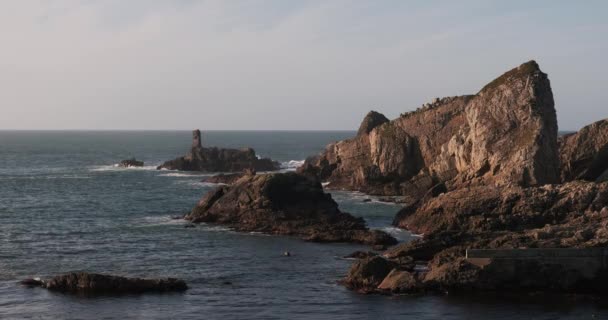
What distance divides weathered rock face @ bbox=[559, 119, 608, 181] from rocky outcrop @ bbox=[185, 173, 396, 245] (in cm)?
2833

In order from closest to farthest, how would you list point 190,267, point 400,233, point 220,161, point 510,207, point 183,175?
point 190,267, point 510,207, point 400,233, point 183,175, point 220,161

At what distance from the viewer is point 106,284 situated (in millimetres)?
59531

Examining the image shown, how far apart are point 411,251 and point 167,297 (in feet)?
68.5

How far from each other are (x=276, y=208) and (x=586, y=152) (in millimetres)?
40143

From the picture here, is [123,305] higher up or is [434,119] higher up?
[434,119]

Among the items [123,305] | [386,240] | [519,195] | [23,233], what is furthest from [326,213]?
[123,305]

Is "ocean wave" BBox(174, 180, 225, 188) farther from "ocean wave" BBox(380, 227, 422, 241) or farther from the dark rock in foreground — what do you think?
the dark rock in foreground

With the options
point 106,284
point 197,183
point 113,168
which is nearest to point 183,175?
A: point 197,183

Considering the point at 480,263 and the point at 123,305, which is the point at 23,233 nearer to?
the point at 123,305

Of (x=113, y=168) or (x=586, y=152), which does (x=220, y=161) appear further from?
(x=586, y=152)

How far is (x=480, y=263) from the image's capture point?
59469 mm

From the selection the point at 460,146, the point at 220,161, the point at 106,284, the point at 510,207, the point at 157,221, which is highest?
the point at 460,146

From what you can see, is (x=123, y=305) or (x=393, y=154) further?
(x=393, y=154)

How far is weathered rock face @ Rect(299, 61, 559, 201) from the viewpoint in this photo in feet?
313
